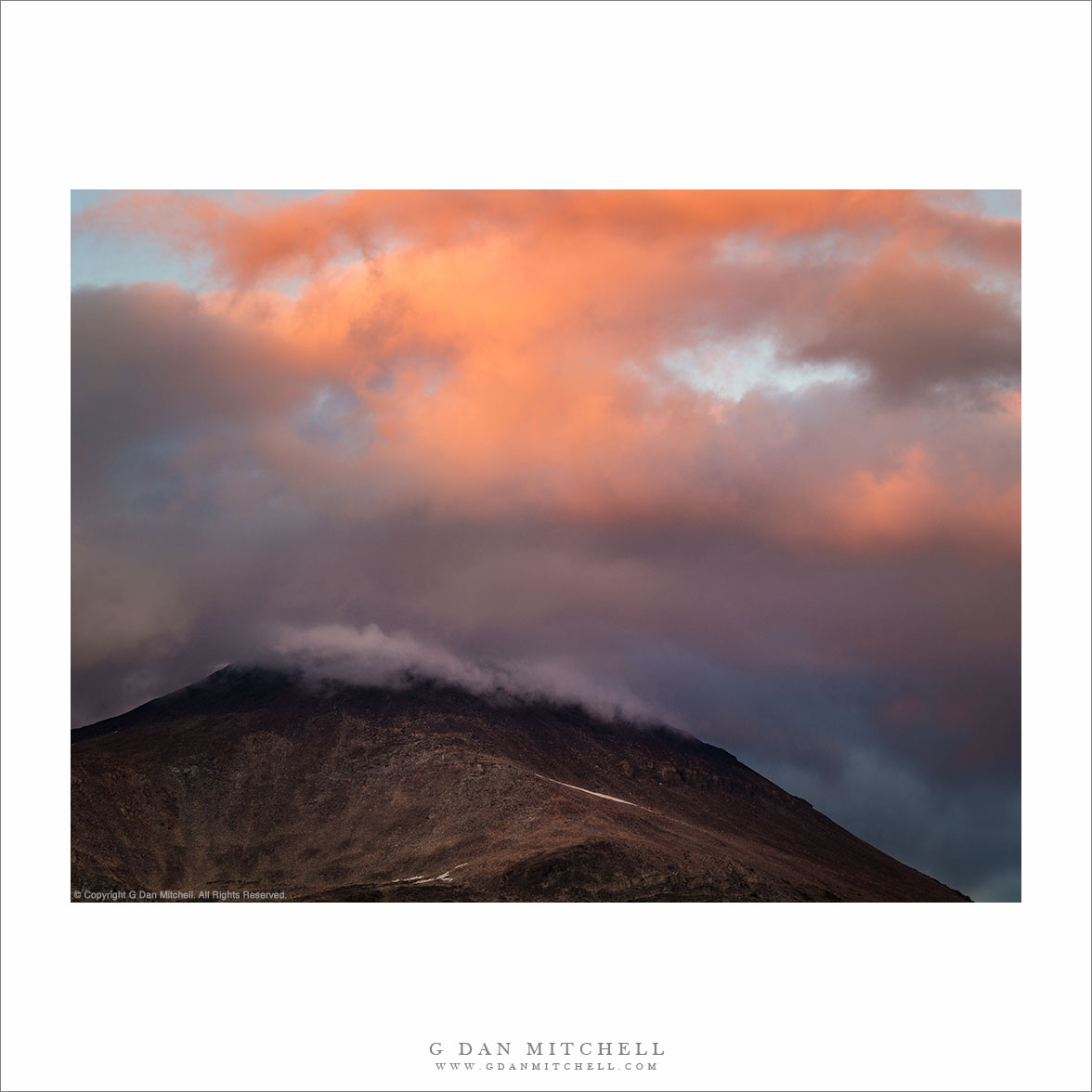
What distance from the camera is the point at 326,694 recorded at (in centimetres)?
3494

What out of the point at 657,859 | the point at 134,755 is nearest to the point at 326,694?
the point at 134,755

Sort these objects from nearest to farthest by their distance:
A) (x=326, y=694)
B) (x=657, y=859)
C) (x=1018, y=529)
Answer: (x=1018, y=529)
(x=657, y=859)
(x=326, y=694)

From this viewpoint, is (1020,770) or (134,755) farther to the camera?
(134,755)

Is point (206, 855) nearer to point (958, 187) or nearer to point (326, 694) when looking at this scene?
point (326, 694)

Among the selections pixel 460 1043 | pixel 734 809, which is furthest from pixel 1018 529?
pixel 734 809

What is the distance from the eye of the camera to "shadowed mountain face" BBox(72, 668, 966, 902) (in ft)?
86.9

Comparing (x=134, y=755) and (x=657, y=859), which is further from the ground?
(x=134, y=755)

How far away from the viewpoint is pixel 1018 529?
20.8 meters

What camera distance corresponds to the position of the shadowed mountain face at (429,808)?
26.5 meters

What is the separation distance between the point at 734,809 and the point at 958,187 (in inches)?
930

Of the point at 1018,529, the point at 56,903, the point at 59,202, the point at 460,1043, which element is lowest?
the point at 460,1043

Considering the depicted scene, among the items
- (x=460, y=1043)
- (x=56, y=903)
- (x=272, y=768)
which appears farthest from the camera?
(x=272, y=768)

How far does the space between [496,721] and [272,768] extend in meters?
8.12

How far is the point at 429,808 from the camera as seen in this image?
30.5 m
